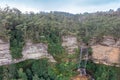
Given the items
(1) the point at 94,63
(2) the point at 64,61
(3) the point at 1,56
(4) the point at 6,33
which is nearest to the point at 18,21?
(4) the point at 6,33

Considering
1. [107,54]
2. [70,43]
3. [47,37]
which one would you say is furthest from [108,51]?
[47,37]

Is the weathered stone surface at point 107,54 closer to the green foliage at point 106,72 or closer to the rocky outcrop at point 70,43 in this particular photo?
the green foliage at point 106,72

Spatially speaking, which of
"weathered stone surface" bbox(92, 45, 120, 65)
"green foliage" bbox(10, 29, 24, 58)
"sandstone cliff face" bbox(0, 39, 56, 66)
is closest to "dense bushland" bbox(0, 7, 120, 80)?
"green foliage" bbox(10, 29, 24, 58)

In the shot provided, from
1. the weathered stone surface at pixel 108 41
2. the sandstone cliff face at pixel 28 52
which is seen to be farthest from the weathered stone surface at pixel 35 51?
the weathered stone surface at pixel 108 41

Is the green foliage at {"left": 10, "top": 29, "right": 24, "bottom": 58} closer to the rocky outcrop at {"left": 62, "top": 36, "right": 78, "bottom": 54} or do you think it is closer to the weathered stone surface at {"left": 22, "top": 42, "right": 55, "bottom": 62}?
the weathered stone surface at {"left": 22, "top": 42, "right": 55, "bottom": 62}

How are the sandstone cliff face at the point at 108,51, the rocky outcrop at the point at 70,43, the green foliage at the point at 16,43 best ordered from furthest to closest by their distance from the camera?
the sandstone cliff face at the point at 108,51 < the rocky outcrop at the point at 70,43 < the green foliage at the point at 16,43

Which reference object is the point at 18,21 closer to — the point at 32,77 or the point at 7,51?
the point at 7,51
